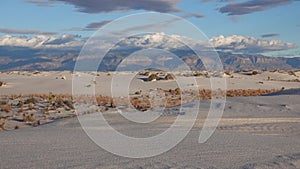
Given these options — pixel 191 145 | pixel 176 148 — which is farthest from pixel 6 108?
pixel 176 148

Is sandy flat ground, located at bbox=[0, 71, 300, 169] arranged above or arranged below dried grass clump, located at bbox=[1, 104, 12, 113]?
below

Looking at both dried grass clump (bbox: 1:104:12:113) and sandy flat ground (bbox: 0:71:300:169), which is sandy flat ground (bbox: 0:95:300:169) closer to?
sandy flat ground (bbox: 0:71:300:169)

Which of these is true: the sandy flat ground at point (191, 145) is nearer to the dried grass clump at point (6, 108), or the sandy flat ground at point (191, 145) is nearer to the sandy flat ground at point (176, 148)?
the sandy flat ground at point (176, 148)

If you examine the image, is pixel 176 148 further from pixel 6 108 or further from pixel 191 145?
pixel 6 108

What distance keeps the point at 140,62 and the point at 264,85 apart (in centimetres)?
1316

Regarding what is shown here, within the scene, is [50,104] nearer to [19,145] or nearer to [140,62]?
[19,145]

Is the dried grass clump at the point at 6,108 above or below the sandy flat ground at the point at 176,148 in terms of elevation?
above

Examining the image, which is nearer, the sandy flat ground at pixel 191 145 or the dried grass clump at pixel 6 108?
the sandy flat ground at pixel 191 145

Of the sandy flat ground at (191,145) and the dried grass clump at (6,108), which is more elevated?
the dried grass clump at (6,108)

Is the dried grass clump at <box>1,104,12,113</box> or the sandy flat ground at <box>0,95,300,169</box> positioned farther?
the dried grass clump at <box>1,104,12,113</box>

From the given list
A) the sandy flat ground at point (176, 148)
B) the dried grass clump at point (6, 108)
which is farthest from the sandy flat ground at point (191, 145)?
the dried grass clump at point (6, 108)

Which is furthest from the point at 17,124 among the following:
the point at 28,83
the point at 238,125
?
the point at 28,83

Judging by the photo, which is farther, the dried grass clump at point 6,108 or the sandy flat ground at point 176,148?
the dried grass clump at point 6,108

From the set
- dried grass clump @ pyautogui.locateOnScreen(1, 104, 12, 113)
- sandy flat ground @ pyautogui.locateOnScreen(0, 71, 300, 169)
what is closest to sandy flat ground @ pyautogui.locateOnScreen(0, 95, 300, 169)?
sandy flat ground @ pyautogui.locateOnScreen(0, 71, 300, 169)
